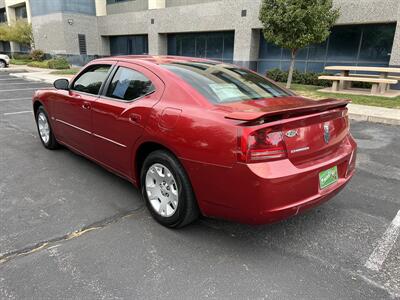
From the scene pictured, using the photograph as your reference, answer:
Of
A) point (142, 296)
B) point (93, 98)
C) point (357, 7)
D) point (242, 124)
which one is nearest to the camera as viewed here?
point (142, 296)

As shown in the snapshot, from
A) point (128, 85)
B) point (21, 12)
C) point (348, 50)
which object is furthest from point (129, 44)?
point (128, 85)

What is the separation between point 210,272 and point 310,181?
1.08 meters

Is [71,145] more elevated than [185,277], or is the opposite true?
[71,145]

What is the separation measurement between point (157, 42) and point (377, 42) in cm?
1437

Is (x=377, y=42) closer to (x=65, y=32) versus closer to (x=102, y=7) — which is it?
(x=102, y=7)

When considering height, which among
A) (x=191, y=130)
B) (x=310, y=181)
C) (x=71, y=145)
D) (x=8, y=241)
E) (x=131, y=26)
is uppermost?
(x=131, y=26)

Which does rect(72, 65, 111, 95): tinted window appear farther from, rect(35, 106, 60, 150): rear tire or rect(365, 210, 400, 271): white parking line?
rect(365, 210, 400, 271): white parking line

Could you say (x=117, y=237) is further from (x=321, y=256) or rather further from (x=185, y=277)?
(x=321, y=256)

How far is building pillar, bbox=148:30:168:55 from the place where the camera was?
24.0 m

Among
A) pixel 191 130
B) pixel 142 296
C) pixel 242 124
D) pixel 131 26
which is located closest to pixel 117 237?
pixel 142 296

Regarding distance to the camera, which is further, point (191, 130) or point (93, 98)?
point (93, 98)

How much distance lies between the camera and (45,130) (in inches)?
225

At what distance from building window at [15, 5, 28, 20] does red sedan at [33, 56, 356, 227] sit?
38.8 m

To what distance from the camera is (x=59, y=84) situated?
15.9 ft
